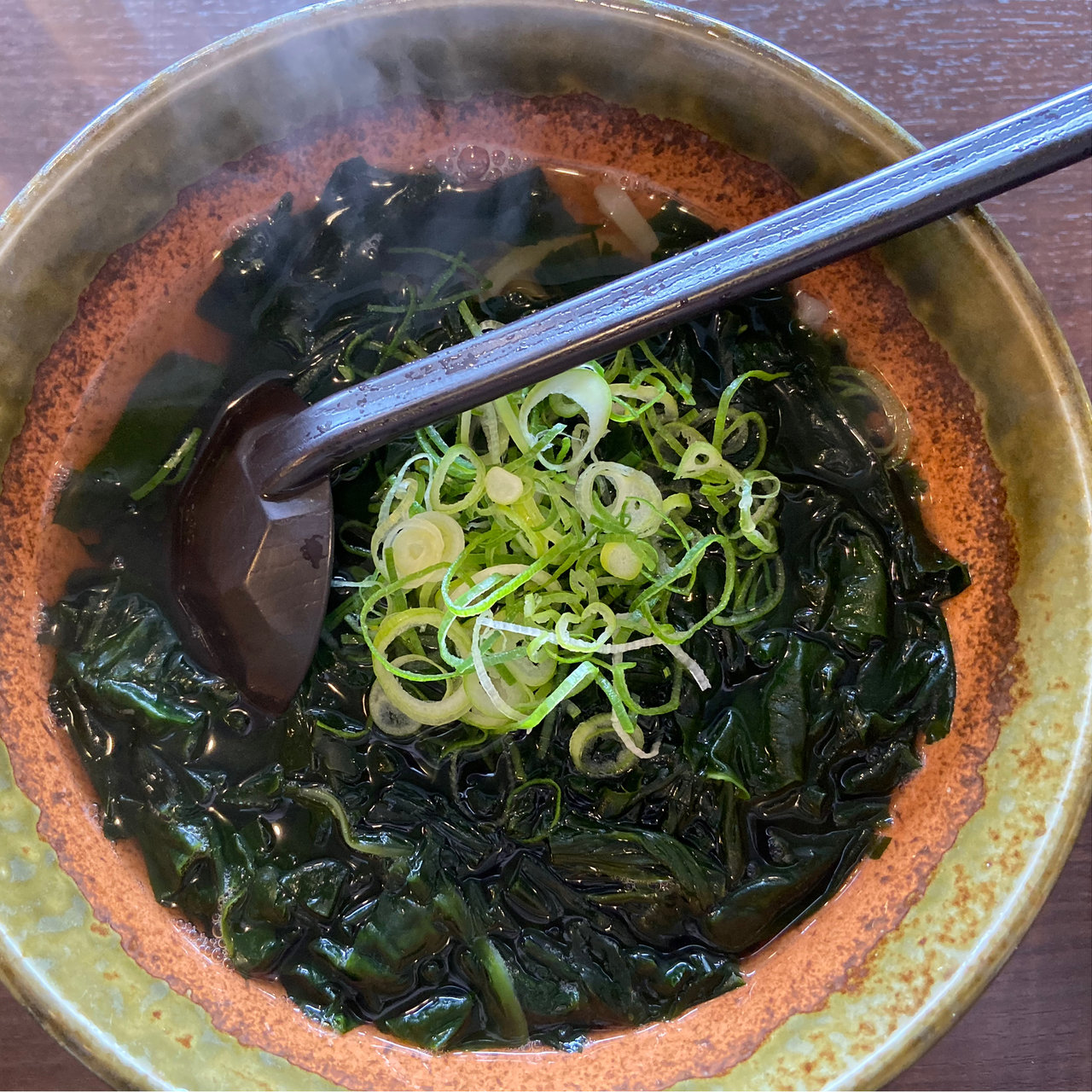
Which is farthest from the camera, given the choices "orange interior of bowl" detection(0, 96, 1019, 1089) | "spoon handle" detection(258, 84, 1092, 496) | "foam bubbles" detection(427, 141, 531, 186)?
"foam bubbles" detection(427, 141, 531, 186)

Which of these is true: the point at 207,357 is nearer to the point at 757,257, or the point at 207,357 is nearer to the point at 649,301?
the point at 649,301

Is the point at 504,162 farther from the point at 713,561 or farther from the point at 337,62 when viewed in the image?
the point at 713,561

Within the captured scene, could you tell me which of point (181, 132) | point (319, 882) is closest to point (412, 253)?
point (181, 132)

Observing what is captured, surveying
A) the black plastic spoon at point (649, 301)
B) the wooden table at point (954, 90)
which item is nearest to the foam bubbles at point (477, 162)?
the black plastic spoon at point (649, 301)

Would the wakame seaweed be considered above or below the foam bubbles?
below

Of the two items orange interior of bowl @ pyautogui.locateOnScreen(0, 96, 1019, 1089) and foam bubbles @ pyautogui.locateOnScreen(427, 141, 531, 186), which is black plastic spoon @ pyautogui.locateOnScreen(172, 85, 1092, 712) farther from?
foam bubbles @ pyautogui.locateOnScreen(427, 141, 531, 186)

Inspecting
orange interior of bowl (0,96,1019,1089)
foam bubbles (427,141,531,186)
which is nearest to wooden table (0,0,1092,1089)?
orange interior of bowl (0,96,1019,1089)

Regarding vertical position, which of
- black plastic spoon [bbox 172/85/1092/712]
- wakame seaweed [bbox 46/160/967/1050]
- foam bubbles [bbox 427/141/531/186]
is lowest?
wakame seaweed [bbox 46/160/967/1050]

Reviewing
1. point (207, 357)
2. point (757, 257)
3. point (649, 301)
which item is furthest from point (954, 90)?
point (207, 357)
